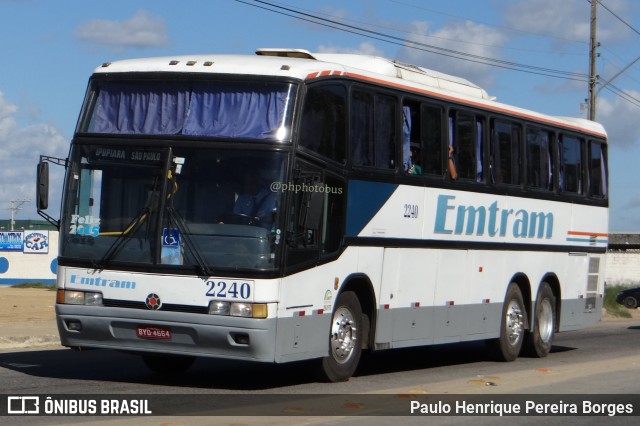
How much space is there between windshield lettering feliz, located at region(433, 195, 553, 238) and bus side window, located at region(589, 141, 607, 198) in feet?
6.64

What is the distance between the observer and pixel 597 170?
21438 millimetres

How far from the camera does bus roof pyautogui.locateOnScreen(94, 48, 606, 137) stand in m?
13.3

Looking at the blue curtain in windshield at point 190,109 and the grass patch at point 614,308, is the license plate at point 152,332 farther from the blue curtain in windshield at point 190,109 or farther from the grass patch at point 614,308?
the grass patch at point 614,308

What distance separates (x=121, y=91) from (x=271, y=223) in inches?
97.0

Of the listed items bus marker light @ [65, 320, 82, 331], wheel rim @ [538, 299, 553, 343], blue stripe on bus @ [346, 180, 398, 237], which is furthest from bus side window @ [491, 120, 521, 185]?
bus marker light @ [65, 320, 82, 331]

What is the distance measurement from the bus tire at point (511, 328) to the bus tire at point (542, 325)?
51 cm

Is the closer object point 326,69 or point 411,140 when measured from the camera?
point 326,69

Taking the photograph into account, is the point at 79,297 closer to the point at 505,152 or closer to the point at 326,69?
the point at 326,69

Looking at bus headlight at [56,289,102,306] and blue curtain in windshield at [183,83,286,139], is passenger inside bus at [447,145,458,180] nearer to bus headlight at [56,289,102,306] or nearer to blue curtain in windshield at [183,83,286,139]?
blue curtain in windshield at [183,83,286,139]

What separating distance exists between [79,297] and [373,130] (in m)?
4.07

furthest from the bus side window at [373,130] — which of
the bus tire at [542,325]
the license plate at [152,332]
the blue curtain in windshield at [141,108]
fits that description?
the bus tire at [542,325]

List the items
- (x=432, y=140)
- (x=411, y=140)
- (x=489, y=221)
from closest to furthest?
(x=411, y=140)
(x=432, y=140)
(x=489, y=221)

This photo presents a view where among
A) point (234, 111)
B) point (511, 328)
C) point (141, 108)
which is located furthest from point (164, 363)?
point (511, 328)

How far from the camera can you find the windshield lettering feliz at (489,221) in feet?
53.4
